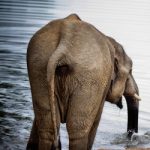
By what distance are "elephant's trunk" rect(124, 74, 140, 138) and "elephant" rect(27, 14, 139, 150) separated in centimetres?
156

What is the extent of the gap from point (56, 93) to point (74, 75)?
36 cm

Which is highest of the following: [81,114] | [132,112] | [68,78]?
[68,78]

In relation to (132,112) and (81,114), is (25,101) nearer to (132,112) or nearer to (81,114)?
(132,112)

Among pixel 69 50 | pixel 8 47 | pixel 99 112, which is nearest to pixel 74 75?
pixel 69 50

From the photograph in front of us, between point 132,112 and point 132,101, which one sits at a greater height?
point 132,101

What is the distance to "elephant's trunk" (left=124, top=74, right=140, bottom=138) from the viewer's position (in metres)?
9.34

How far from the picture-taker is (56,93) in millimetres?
7629

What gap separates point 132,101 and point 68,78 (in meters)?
2.59

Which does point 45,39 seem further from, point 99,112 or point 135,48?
point 135,48

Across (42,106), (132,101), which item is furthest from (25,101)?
(42,106)

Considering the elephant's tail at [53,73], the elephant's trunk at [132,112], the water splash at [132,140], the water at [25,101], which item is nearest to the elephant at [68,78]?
the elephant's tail at [53,73]

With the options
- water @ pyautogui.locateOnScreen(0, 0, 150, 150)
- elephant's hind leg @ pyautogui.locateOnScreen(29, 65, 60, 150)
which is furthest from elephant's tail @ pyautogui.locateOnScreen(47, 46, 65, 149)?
water @ pyautogui.locateOnScreen(0, 0, 150, 150)

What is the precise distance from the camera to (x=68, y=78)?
24.5ft

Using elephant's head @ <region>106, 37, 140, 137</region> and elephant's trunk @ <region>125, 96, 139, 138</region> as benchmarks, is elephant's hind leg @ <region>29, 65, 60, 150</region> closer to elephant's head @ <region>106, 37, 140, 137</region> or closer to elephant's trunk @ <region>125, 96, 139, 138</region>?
elephant's head @ <region>106, 37, 140, 137</region>
